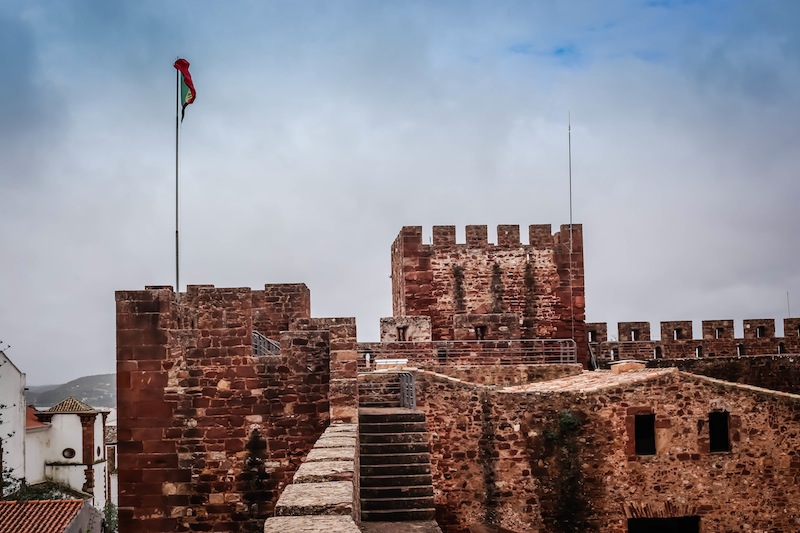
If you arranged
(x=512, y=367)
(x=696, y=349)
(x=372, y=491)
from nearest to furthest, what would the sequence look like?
(x=372, y=491), (x=512, y=367), (x=696, y=349)

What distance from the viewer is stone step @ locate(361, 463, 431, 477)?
450 inches

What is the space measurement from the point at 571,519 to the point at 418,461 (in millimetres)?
4608

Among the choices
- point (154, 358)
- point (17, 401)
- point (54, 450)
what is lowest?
point (54, 450)

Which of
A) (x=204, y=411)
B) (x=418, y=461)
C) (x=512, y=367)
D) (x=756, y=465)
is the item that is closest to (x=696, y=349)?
(x=512, y=367)

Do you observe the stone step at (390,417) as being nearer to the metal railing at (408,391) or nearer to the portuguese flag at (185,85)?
the metal railing at (408,391)

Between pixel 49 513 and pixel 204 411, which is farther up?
pixel 204 411

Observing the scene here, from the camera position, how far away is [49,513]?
1120 inches

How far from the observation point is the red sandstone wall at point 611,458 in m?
14.8

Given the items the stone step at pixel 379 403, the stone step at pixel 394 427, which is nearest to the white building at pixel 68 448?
the stone step at pixel 379 403

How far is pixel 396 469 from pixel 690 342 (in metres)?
17.9

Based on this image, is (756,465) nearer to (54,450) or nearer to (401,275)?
(401,275)

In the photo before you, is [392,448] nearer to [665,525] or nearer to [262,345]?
[262,345]

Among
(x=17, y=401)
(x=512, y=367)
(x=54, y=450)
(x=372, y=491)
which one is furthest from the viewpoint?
(x=54, y=450)

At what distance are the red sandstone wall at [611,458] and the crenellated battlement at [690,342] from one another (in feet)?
35.4
